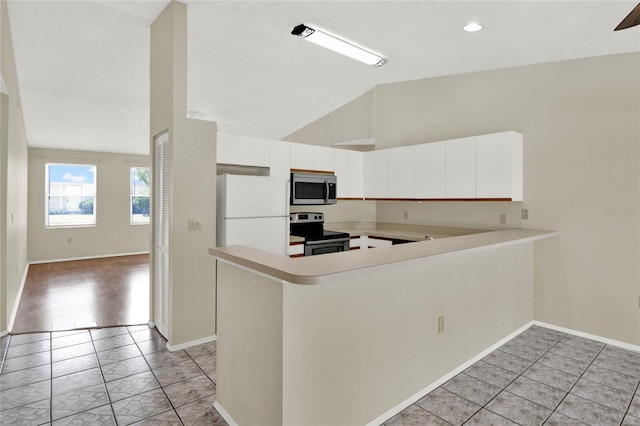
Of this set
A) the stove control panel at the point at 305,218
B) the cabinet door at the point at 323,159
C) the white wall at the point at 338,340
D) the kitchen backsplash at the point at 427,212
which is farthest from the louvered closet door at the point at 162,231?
the cabinet door at the point at 323,159

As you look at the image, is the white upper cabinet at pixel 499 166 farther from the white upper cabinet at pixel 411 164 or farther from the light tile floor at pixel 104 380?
the light tile floor at pixel 104 380

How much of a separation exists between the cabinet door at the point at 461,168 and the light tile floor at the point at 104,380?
9.70 feet

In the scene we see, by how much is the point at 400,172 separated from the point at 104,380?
3.66m

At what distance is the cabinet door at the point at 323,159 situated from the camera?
4.52 meters

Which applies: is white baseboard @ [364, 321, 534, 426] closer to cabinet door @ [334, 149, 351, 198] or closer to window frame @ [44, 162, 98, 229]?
cabinet door @ [334, 149, 351, 198]

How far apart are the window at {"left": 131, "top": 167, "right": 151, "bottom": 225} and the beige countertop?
7.05m

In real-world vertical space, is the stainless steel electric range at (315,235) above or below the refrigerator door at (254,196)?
below

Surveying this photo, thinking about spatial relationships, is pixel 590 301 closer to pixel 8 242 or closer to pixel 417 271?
pixel 417 271

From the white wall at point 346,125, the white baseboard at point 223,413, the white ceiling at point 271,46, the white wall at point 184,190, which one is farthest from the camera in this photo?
the white wall at point 346,125

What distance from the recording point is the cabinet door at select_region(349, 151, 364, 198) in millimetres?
4863

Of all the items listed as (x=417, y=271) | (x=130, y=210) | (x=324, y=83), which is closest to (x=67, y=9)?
(x=324, y=83)

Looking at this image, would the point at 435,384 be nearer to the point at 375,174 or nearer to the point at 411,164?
the point at 411,164

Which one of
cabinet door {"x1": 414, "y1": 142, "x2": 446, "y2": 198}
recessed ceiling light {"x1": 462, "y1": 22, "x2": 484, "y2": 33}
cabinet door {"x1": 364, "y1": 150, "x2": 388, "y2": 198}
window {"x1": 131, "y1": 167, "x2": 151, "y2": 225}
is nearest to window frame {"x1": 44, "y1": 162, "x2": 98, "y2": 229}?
window {"x1": 131, "y1": 167, "x2": 151, "y2": 225}

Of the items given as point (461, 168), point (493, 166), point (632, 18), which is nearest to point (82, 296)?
point (461, 168)
